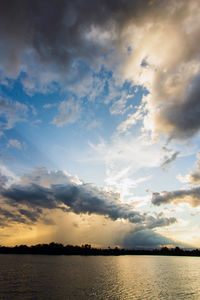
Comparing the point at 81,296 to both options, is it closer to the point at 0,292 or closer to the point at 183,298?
the point at 0,292

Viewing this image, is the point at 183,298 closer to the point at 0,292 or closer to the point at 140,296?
the point at 140,296

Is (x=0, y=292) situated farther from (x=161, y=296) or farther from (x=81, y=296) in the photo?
(x=161, y=296)

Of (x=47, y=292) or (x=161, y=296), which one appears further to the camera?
(x=161, y=296)

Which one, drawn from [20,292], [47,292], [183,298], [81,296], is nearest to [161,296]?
[183,298]

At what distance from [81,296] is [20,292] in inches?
718

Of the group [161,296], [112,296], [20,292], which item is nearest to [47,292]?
[20,292]

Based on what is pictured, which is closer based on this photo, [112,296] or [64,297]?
[64,297]

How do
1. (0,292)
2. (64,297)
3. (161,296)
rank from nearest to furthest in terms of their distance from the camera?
(64,297), (0,292), (161,296)

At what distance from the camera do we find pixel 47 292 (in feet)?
168

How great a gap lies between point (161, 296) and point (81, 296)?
2580 cm

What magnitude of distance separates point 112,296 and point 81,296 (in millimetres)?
9467

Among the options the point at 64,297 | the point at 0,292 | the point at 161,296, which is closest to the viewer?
the point at 64,297

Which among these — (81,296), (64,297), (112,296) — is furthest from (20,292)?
(112,296)

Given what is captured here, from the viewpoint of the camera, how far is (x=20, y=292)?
50688mm
